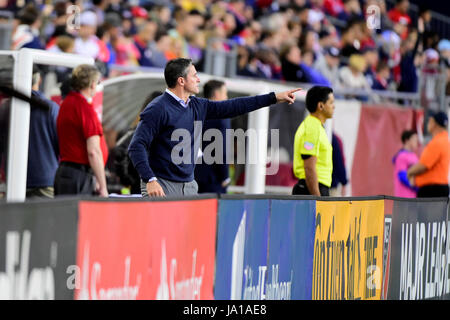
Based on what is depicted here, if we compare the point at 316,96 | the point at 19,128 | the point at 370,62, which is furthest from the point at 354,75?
the point at 19,128

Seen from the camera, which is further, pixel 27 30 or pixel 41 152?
pixel 27 30

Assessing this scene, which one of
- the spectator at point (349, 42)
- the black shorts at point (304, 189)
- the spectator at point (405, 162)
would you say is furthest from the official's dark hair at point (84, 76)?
the spectator at point (349, 42)

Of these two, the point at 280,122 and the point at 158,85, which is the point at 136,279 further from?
the point at 280,122

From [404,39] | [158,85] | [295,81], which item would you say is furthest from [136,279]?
[404,39]

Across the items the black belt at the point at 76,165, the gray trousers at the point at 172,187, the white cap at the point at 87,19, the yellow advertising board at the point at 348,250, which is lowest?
the yellow advertising board at the point at 348,250

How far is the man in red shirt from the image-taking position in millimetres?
9281

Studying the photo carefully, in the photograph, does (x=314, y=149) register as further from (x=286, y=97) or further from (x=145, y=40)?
(x=145, y=40)

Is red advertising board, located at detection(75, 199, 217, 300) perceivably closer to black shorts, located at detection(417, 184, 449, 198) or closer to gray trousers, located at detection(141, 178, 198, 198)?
gray trousers, located at detection(141, 178, 198, 198)

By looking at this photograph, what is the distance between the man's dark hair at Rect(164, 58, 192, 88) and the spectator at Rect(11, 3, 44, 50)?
14.9 feet

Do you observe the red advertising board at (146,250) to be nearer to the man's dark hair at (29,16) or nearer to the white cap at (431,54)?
the man's dark hair at (29,16)

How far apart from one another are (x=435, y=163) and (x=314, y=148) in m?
4.21

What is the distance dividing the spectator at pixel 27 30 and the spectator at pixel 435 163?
5301 mm

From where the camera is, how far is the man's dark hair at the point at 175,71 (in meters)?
8.11

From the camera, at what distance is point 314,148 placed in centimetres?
938
